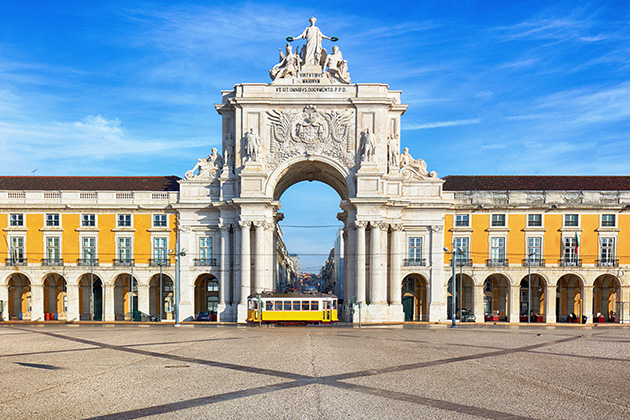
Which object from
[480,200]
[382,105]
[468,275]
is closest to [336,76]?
[382,105]

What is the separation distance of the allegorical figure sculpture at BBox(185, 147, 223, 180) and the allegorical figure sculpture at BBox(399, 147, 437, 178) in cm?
2059

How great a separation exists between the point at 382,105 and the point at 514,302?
26.0 metres

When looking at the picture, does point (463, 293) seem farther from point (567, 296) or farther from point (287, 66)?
point (287, 66)

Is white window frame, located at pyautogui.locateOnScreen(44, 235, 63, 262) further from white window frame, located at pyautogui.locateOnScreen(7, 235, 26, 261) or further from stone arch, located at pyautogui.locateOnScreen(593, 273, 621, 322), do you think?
stone arch, located at pyautogui.locateOnScreen(593, 273, 621, 322)

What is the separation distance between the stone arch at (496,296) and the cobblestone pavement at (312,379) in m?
32.9

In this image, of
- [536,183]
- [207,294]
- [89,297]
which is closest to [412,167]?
[536,183]

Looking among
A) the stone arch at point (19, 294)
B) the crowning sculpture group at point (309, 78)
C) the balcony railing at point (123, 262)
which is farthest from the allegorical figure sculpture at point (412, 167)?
the stone arch at point (19, 294)

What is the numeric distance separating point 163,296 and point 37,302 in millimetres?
13543

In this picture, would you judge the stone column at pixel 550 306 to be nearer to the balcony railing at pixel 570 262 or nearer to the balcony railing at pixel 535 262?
the balcony railing at pixel 535 262

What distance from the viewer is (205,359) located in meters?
30.0

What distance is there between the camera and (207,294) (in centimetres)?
7712

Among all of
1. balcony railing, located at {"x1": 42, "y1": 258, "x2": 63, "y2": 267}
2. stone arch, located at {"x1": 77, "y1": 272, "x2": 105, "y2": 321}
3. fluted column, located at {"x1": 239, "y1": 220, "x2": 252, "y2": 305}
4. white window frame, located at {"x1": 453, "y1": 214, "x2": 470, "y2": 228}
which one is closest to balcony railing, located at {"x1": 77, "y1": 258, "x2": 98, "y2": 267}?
stone arch, located at {"x1": 77, "y1": 272, "x2": 105, "y2": 321}

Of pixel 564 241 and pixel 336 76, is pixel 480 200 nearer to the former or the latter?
pixel 564 241

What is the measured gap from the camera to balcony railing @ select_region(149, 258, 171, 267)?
69375 millimetres
